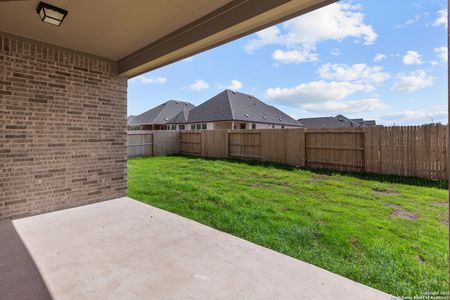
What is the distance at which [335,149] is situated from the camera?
8.55m

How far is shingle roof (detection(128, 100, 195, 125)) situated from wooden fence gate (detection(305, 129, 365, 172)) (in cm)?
2059

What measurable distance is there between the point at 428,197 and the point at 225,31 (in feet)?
18.1

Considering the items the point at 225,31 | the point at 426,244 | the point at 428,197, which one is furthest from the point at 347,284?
the point at 428,197

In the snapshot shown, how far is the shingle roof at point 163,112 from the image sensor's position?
89.1ft

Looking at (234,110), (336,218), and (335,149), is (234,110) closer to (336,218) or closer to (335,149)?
(335,149)

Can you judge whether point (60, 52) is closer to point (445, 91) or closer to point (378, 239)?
point (445, 91)

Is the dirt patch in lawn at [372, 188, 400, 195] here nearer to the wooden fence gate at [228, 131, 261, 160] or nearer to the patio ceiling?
the patio ceiling

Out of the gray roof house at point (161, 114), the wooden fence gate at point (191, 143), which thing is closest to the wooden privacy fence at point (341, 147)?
the wooden fence gate at point (191, 143)

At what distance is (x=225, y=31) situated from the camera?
281cm

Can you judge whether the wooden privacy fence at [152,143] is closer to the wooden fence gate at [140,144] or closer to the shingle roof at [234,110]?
the wooden fence gate at [140,144]

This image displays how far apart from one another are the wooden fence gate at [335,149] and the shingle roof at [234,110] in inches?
447

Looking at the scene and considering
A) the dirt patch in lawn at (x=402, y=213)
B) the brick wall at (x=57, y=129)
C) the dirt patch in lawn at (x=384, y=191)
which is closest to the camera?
the brick wall at (x=57, y=129)

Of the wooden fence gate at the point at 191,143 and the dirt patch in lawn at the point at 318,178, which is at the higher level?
the wooden fence gate at the point at 191,143

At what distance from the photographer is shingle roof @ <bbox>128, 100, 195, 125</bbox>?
27156 millimetres
